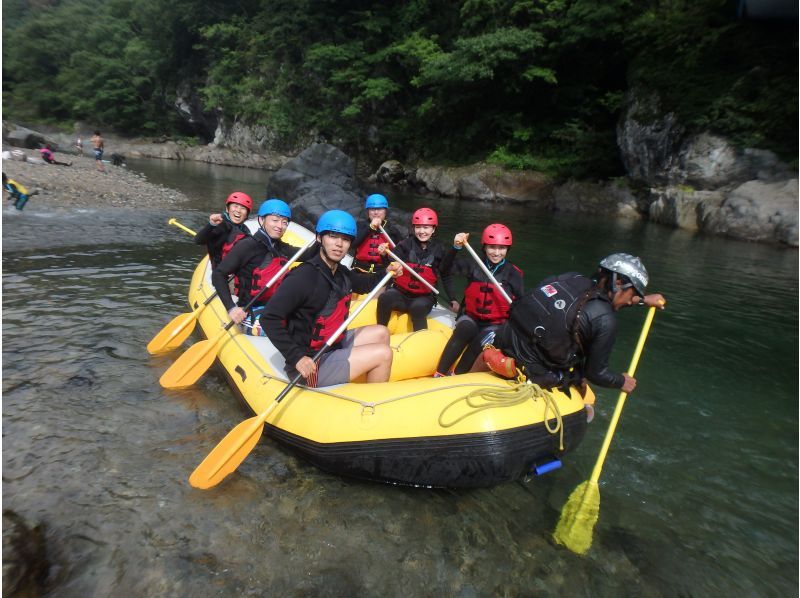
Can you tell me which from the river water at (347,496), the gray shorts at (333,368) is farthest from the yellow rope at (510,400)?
the gray shorts at (333,368)

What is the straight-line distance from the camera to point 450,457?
2924mm

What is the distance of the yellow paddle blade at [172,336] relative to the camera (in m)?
4.62

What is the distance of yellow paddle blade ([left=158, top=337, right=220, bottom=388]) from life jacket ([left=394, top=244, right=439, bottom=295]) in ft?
6.40

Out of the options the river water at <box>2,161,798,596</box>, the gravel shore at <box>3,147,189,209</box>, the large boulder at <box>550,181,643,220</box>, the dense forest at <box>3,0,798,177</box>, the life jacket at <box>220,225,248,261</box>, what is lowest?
the river water at <box>2,161,798,596</box>

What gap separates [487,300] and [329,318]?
5.01 ft

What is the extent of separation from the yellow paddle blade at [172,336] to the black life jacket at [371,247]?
7.07ft

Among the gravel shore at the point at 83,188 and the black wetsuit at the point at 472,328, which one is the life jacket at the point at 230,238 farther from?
the gravel shore at the point at 83,188

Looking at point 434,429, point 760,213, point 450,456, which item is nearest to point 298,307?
point 434,429

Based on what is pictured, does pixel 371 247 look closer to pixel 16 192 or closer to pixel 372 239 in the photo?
pixel 372 239

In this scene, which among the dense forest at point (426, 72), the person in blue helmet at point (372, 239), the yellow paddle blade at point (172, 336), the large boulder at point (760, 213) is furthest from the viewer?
the dense forest at point (426, 72)

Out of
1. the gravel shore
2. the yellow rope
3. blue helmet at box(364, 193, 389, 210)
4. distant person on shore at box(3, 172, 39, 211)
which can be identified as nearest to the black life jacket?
blue helmet at box(364, 193, 389, 210)

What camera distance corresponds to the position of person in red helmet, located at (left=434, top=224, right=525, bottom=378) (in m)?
3.96

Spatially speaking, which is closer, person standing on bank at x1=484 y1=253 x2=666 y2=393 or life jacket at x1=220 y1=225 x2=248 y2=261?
person standing on bank at x1=484 y1=253 x2=666 y2=393

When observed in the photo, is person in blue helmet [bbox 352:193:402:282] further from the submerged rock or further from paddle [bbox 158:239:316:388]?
the submerged rock
